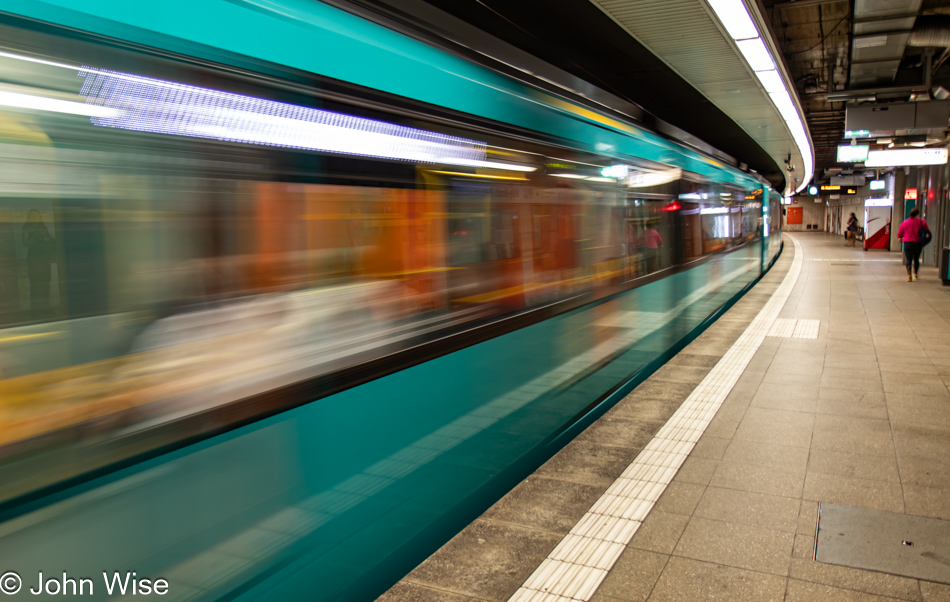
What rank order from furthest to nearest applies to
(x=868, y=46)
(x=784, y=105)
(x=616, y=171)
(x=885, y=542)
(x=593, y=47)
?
(x=784, y=105) < (x=593, y=47) < (x=868, y=46) < (x=616, y=171) < (x=885, y=542)

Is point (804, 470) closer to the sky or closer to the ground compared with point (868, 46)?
closer to the ground

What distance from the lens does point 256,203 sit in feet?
6.20

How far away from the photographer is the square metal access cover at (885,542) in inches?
105

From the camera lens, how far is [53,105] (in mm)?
1430

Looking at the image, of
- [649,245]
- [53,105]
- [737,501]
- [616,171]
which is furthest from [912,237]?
[53,105]

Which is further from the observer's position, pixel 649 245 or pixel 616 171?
pixel 649 245

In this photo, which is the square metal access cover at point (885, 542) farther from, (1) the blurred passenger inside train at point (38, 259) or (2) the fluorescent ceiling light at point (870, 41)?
(2) the fluorescent ceiling light at point (870, 41)

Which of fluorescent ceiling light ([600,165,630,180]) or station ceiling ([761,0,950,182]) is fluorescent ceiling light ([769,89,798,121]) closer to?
station ceiling ([761,0,950,182])

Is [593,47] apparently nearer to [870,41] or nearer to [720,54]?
[720,54]

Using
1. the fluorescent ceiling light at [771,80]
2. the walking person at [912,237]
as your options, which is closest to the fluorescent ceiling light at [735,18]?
the fluorescent ceiling light at [771,80]

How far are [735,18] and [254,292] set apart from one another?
4870mm

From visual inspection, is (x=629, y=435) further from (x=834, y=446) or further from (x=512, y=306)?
(x=512, y=306)

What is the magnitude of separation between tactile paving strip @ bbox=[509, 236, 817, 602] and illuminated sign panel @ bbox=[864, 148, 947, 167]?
11.0 m

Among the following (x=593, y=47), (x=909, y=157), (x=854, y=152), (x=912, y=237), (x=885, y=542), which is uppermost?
(x=593, y=47)
